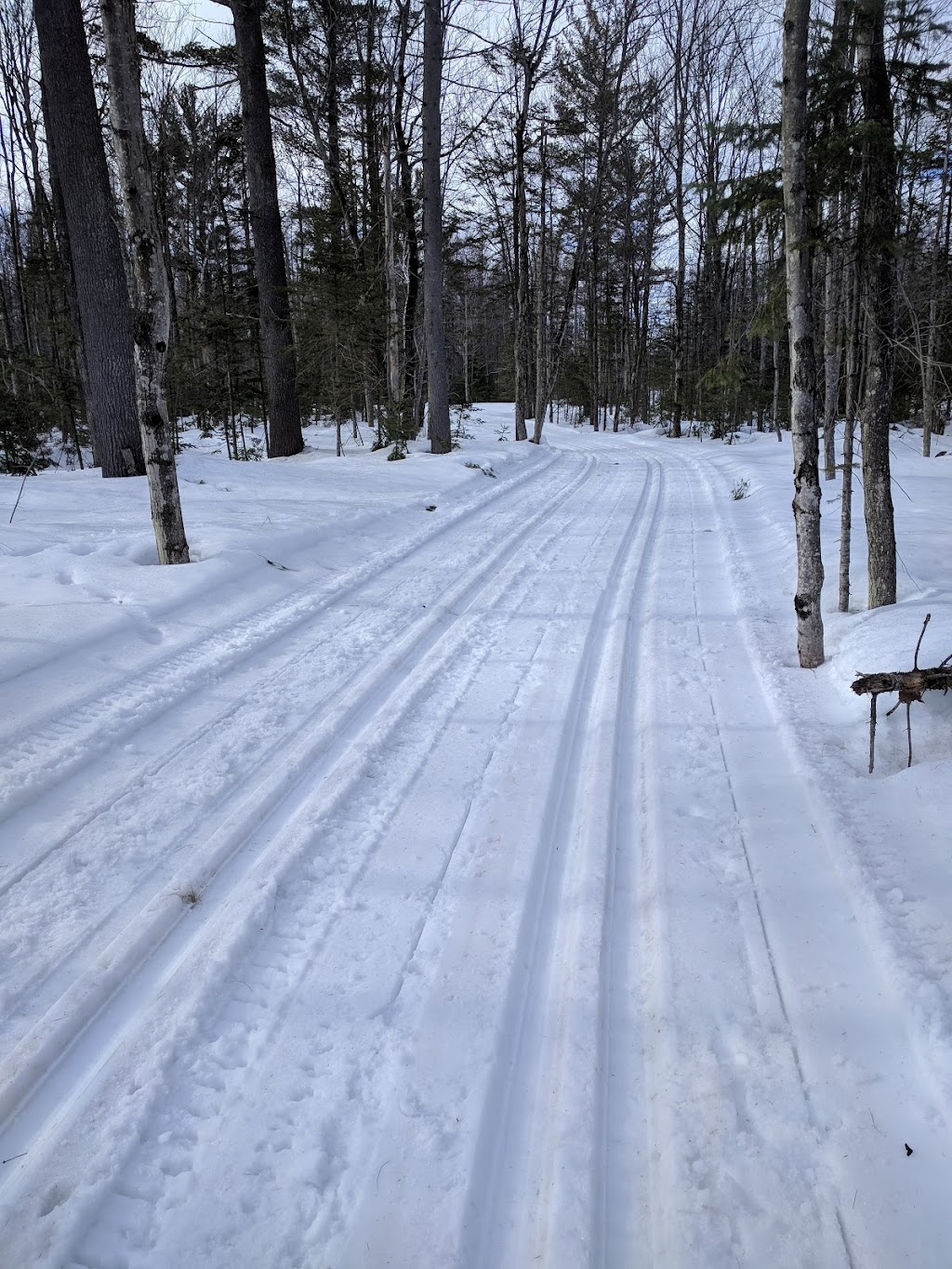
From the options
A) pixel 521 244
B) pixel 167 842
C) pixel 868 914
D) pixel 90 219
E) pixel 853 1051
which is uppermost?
pixel 521 244

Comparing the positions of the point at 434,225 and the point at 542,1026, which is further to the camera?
the point at 434,225

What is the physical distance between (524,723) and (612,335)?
124ft

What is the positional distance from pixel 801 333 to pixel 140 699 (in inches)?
179

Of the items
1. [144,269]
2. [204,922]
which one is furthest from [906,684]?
[144,269]

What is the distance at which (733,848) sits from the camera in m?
2.85

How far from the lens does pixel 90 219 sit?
9266mm

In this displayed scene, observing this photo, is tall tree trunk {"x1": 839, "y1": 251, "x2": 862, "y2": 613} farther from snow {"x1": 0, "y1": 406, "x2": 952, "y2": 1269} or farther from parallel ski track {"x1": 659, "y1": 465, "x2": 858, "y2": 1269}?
parallel ski track {"x1": 659, "y1": 465, "x2": 858, "y2": 1269}

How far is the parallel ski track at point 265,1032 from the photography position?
1.61 m

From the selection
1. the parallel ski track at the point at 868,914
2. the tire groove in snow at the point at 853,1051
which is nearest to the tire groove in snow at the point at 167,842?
the tire groove in snow at the point at 853,1051

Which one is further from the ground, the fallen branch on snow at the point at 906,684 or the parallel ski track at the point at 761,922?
the fallen branch on snow at the point at 906,684

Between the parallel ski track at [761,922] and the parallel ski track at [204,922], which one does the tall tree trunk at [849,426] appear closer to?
the parallel ski track at [761,922]

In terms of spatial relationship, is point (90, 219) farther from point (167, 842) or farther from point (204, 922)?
point (204, 922)

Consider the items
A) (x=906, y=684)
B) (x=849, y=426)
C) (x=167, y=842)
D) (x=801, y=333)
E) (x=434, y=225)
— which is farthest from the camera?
(x=434, y=225)

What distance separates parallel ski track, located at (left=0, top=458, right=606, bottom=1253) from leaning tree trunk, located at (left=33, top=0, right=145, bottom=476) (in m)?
7.93
